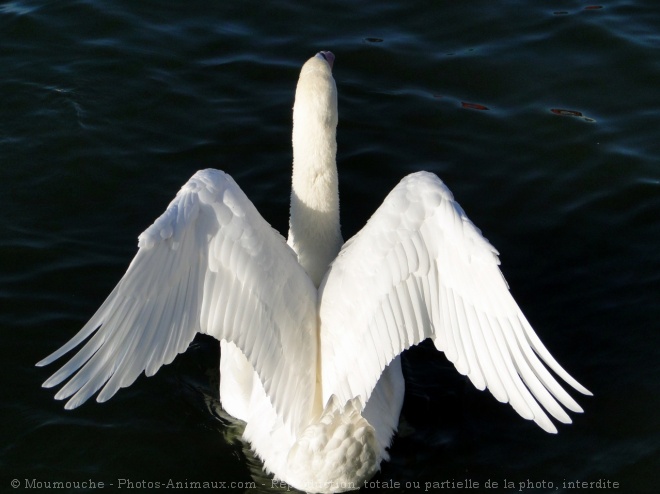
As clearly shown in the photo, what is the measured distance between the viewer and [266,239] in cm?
566

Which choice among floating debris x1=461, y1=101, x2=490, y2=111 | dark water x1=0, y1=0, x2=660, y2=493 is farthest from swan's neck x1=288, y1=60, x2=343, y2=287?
floating debris x1=461, y1=101, x2=490, y2=111

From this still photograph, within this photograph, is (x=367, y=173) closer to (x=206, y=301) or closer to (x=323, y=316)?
(x=323, y=316)

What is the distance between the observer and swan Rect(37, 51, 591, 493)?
531cm

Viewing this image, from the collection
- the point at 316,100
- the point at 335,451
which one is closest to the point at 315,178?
the point at 316,100

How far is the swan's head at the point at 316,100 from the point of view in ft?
20.4

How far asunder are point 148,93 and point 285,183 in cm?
184

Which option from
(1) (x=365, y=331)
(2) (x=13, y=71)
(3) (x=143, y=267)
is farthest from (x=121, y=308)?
(2) (x=13, y=71)

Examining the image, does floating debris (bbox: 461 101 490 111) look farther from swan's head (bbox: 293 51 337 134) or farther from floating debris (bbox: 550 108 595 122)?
swan's head (bbox: 293 51 337 134)

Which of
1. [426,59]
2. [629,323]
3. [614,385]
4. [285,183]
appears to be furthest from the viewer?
[426,59]

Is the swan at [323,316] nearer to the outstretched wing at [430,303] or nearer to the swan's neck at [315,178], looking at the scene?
the outstretched wing at [430,303]

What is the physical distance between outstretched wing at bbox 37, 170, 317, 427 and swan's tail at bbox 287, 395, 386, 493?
336 mm

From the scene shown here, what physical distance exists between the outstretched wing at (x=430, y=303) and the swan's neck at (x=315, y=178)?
2.11 ft

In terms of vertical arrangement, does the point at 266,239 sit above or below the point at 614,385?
above

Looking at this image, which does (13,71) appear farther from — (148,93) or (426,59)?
(426,59)
